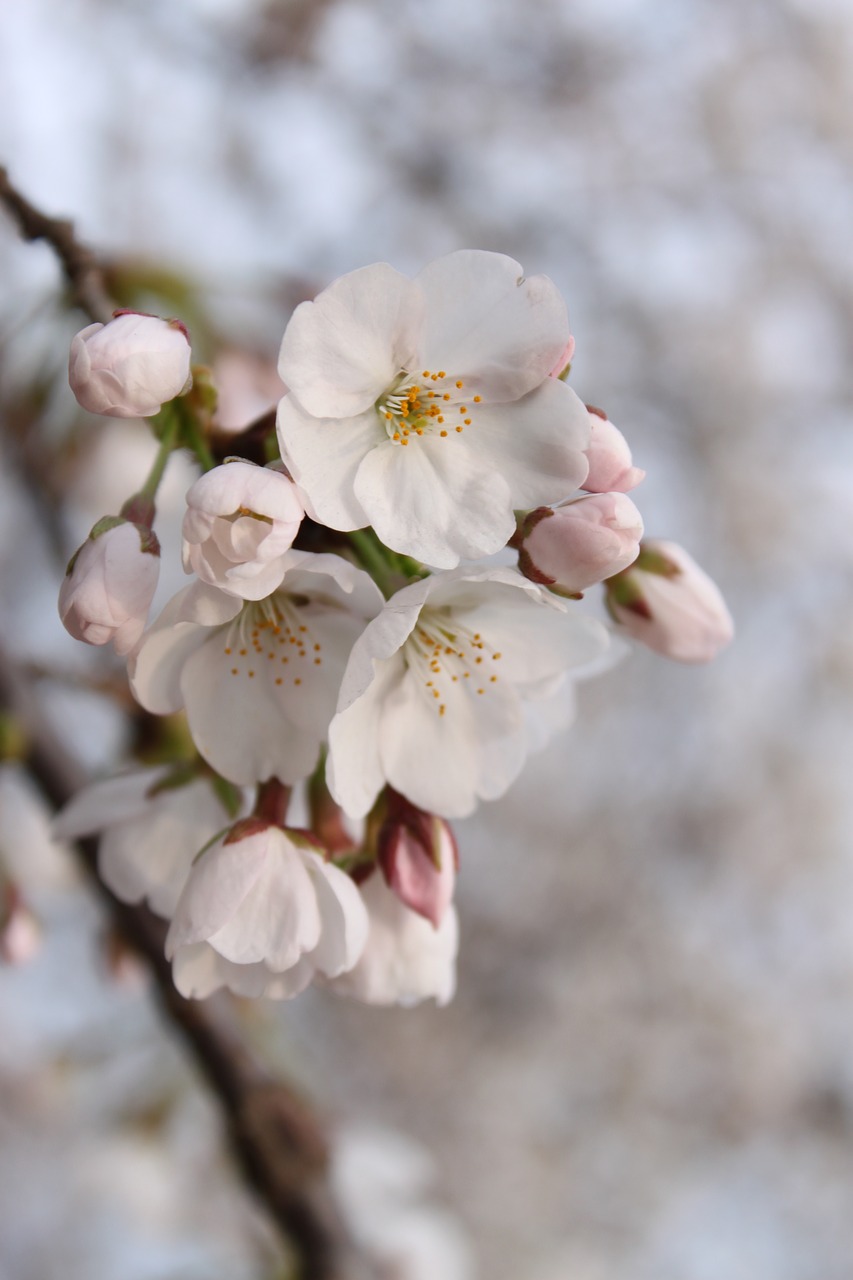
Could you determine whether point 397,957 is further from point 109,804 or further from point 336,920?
point 109,804

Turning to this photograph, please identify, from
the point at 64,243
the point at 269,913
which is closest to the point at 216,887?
the point at 269,913

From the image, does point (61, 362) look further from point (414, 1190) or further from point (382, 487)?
point (414, 1190)

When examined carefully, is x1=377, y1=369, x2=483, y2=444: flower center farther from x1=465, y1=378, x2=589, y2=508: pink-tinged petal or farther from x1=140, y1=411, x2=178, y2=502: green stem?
x1=140, y1=411, x2=178, y2=502: green stem

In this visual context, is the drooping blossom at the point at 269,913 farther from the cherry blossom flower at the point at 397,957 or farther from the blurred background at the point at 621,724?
the blurred background at the point at 621,724

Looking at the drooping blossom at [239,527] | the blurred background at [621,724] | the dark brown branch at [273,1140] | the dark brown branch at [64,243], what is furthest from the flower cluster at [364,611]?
the blurred background at [621,724]

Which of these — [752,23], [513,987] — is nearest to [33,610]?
[513,987]

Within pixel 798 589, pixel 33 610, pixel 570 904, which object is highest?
pixel 798 589
